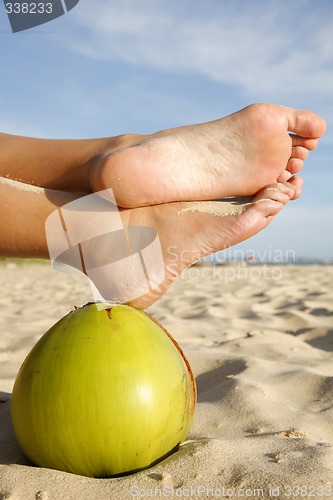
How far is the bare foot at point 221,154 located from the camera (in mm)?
1639

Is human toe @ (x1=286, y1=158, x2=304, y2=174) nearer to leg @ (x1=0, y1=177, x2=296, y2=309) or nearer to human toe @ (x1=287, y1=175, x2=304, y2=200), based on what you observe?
human toe @ (x1=287, y1=175, x2=304, y2=200)

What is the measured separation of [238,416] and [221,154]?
2.93 feet

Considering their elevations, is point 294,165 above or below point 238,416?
above

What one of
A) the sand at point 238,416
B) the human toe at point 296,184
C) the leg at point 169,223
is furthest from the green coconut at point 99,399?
the human toe at point 296,184

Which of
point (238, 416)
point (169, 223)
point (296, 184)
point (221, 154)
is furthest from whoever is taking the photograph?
point (296, 184)

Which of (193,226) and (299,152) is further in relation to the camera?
(299,152)

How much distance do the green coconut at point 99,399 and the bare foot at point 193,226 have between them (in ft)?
1.99

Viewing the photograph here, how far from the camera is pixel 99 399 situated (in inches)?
37.2

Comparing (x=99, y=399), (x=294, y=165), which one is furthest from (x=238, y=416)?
(x=294, y=165)

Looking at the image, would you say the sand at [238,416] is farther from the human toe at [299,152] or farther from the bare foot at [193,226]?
the human toe at [299,152]

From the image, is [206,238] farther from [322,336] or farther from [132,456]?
[322,336]

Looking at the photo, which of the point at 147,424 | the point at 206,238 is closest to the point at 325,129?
the point at 206,238

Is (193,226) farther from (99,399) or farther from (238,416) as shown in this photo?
(99,399)

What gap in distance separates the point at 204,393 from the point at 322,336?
1080mm
